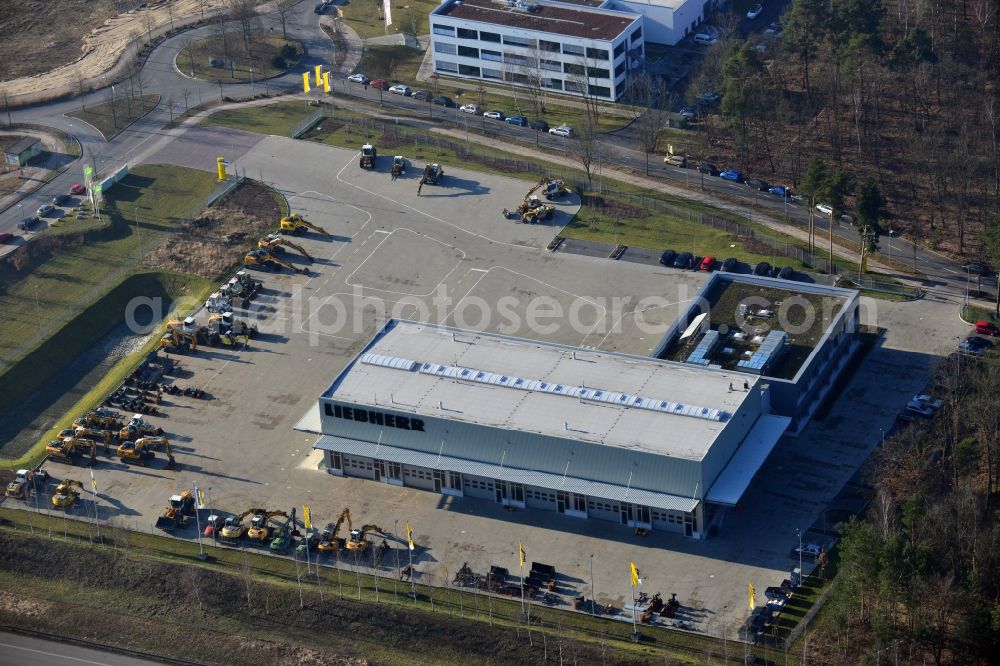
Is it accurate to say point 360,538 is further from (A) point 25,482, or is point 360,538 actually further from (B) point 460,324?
(B) point 460,324

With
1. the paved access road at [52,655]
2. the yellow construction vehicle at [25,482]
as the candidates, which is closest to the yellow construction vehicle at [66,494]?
the yellow construction vehicle at [25,482]

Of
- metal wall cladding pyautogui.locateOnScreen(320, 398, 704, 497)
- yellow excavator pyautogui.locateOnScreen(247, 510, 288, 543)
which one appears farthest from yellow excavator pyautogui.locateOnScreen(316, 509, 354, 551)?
metal wall cladding pyautogui.locateOnScreen(320, 398, 704, 497)

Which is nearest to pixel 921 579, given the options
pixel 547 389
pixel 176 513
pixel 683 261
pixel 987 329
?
pixel 547 389

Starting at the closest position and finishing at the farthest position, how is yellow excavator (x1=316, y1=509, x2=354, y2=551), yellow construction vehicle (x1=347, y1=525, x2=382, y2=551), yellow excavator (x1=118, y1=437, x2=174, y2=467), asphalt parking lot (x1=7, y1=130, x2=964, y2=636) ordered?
asphalt parking lot (x1=7, y1=130, x2=964, y2=636) < yellow construction vehicle (x1=347, y1=525, x2=382, y2=551) < yellow excavator (x1=316, y1=509, x2=354, y2=551) < yellow excavator (x1=118, y1=437, x2=174, y2=467)

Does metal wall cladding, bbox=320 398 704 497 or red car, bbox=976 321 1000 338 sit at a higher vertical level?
metal wall cladding, bbox=320 398 704 497

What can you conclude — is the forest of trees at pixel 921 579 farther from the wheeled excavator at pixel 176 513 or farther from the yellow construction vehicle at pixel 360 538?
the wheeled excavator at pixel 176 513

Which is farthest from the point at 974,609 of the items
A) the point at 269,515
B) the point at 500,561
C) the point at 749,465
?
the point at 269,515

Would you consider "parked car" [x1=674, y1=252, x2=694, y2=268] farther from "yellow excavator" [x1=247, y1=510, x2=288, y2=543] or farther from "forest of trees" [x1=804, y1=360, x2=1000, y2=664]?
"yellow excavator" [x1=247, y1=510, x2=288, y2=543]

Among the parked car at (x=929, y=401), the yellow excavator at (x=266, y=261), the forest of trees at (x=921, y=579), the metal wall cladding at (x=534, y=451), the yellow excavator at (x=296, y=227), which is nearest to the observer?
the forest of trees at (x=921, y=579)
